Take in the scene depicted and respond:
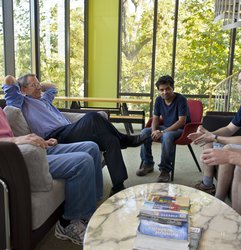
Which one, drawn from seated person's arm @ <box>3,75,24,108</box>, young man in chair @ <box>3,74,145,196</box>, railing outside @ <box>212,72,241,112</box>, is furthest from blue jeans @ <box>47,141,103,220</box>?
railing outside @ <box>212,72,241,112</box>

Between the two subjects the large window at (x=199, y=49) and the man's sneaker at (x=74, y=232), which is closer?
the man's sneaker at (x=74, y=232)

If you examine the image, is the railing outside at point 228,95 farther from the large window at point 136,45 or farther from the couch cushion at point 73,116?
the couch cushion at point 73,116

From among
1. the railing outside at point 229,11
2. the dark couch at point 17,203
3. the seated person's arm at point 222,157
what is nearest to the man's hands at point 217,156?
the seated person's arm at point 222,157

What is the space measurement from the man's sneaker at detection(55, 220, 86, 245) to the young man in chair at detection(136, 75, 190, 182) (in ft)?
3.95

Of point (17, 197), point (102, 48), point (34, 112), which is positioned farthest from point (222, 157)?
point (102, 48)

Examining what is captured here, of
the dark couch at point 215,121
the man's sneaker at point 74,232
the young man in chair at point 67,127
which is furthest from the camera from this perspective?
Answer: the dark couch at point 215,121

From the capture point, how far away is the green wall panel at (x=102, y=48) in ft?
19.8

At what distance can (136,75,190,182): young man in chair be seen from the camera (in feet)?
8.80

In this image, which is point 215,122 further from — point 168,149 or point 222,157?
point 222,157

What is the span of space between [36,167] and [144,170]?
1.69m

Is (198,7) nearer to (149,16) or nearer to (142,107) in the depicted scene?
(149,16)

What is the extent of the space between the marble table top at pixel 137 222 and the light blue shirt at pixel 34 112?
3.80 feet

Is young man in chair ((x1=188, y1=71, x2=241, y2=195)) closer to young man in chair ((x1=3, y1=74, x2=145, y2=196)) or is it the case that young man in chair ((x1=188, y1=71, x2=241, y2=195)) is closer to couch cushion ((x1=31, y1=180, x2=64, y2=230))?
young man in chair ((x1=3, y1=74, x2=145, y2=196))

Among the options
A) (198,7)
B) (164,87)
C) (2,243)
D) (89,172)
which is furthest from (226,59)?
(2,243)
